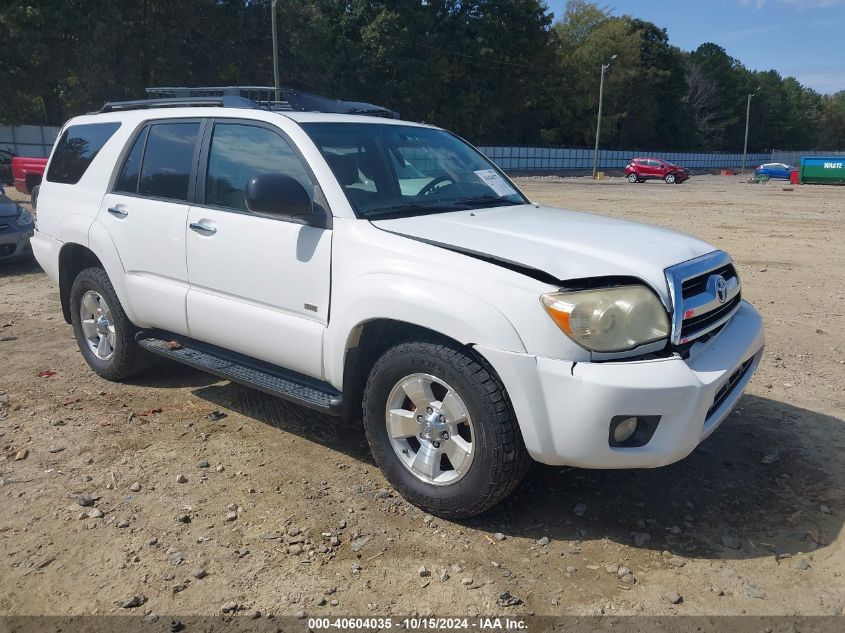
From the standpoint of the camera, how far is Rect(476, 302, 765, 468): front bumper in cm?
284

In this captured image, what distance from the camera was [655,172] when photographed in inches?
1833

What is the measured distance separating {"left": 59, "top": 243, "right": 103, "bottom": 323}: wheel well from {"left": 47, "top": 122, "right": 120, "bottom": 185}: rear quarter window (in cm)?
50

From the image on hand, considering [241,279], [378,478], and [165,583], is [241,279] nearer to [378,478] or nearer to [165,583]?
[378,478]

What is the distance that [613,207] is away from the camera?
2244cm

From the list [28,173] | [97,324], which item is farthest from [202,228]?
[28,173]

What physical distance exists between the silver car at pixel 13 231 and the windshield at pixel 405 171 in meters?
7.95

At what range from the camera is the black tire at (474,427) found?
304 cm

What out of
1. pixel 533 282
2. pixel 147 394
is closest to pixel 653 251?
pixel 533 282

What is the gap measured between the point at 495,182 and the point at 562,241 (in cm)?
137

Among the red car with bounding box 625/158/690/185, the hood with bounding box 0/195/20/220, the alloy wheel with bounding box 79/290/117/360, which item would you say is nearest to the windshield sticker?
the alloy wheel with bounding box 79/290/117/360

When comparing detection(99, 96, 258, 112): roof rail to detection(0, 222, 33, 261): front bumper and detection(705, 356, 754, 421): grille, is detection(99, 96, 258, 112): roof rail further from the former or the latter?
detection(0, 222, 33, 261): front bumper

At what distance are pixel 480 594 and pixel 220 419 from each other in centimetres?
241

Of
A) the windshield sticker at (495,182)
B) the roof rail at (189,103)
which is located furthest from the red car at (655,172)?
the roof rail at (189,103)

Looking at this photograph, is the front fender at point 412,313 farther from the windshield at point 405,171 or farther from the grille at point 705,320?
the grille at point 705,320
